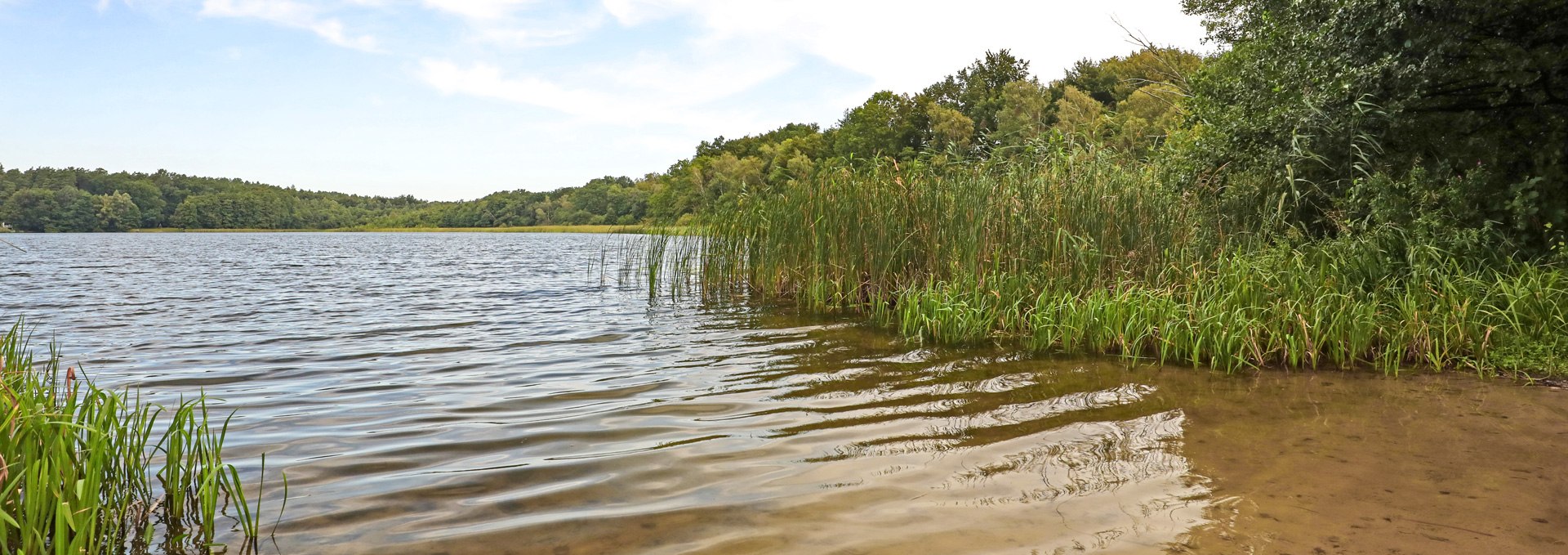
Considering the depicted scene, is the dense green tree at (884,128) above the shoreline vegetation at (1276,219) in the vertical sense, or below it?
above

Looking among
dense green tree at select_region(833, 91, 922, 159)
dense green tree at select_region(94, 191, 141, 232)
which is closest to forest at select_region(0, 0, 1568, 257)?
dense green tree at select_region(833, 91, 922, 159)

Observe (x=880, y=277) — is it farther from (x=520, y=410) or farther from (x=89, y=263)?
(x=89, y=263)

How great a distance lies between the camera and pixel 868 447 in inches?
165

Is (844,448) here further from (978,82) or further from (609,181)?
(609,181)

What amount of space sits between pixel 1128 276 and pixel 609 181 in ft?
337

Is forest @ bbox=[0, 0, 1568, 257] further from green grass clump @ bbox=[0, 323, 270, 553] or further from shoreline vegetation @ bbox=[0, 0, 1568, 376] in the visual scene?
green grass clump @ bbox=[0, 323, 270, 553]

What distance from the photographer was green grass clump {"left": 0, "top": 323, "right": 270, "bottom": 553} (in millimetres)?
2371

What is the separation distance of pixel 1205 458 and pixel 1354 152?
A: 5.76m

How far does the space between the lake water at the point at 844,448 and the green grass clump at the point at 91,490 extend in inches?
12.4

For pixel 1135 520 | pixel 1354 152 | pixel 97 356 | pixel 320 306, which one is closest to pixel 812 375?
pixel 1135 520

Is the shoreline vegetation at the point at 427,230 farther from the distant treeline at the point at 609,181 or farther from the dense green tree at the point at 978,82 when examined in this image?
the dense green tree at the point at 978,82

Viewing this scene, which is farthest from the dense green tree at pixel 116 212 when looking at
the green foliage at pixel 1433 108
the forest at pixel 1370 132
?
the green foliage at pixel 1433 108

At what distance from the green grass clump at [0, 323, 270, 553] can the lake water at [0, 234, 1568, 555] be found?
31cm

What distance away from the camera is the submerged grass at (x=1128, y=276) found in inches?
233
